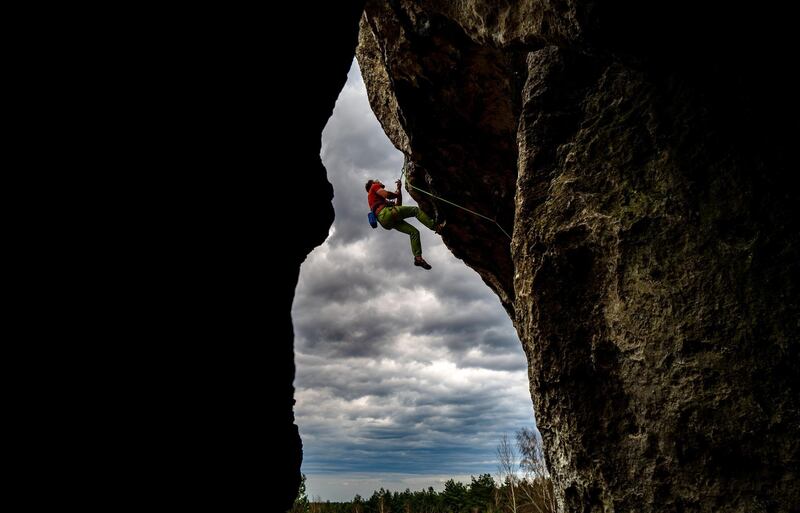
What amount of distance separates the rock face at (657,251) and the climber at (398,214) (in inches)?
226

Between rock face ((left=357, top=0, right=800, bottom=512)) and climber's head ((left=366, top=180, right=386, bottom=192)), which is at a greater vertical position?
climber's head ((left=366, top=180, right=386, bottom=192))

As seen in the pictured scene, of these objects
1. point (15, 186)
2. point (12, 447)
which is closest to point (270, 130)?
point (15, 186)

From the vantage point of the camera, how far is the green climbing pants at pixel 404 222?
43.0 feet

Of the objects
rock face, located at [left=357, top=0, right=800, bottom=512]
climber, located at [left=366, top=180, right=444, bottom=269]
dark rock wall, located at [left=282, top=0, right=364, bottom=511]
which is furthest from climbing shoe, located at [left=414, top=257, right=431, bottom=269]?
dark rock wall, located at [left=282, top=0, right=364, bottom=511]

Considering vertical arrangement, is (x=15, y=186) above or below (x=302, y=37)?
below

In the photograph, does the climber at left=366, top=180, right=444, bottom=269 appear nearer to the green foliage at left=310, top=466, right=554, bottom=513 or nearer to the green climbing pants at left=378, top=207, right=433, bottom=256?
the green climbing pants at left=378, top=207, right=433, bottom=256

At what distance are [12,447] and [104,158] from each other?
42.0 inches

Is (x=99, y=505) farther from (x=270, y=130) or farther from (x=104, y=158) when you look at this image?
(x=270, y=130)

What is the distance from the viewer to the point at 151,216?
2164mm

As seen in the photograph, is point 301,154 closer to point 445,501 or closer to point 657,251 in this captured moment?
point 657,251

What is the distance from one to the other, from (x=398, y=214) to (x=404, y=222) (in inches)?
14.5

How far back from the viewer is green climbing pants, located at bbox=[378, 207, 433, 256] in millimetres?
13109

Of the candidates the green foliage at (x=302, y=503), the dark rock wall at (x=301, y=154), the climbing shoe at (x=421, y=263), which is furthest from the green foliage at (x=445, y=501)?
the dark rock wall at (x=301, y=154)

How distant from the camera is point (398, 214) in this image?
518 inches
